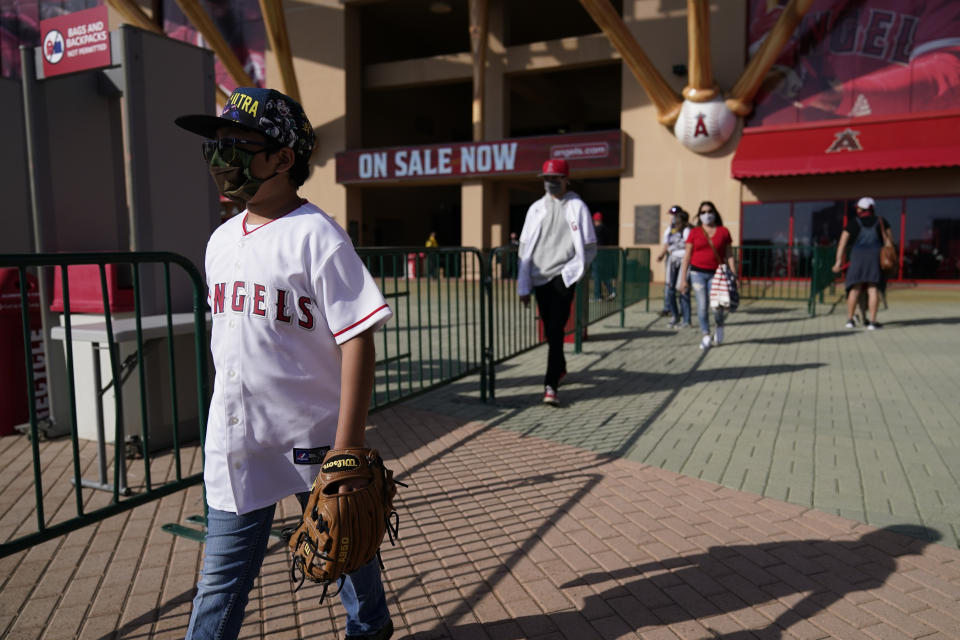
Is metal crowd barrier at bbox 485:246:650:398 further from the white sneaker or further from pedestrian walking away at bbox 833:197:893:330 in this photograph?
pedestrian walking away at bbox 833:197:893:330

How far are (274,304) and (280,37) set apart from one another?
22.0m

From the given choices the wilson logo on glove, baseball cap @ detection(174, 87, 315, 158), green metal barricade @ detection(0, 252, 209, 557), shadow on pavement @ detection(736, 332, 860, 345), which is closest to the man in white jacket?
green metal barricade @ detection(0, 252, 209, 557)

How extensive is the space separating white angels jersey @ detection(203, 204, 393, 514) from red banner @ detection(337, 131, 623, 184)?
19.2 metres

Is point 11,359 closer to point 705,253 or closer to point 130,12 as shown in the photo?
point 705,253

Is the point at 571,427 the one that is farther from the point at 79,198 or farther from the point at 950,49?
the point at 950,49

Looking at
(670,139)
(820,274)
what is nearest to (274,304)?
(820,274)

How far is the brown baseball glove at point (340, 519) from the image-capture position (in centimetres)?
169

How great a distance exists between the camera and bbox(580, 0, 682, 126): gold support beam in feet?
56.0

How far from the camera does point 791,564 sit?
300cm

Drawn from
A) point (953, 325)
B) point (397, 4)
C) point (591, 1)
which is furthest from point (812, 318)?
point (397, 4)

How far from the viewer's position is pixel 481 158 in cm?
2211

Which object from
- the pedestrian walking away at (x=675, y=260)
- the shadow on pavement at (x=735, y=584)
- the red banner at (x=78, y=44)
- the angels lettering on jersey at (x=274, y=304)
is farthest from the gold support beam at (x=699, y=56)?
the angels lettering on jersey at (x=274, y=304)

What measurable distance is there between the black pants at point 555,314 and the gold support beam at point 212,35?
1900 cm

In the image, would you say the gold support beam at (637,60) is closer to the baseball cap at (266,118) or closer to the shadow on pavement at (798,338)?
the shadow on pavement at (798,338)
